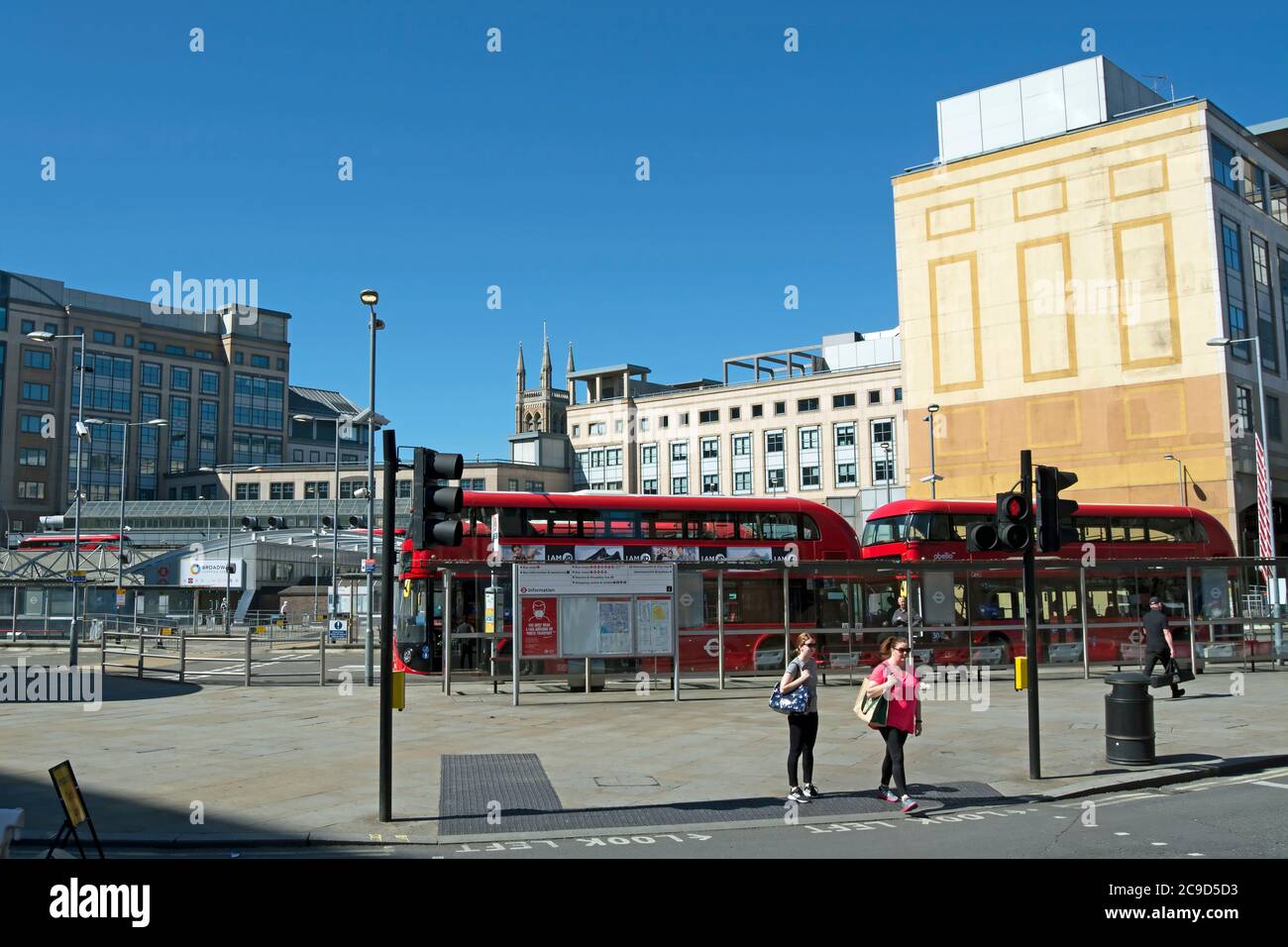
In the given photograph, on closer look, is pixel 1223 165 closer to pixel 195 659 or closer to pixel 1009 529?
pixel 1009 529

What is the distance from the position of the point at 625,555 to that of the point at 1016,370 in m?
35.1

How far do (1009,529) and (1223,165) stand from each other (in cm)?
4736

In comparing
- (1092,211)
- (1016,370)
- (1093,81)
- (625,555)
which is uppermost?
(1093,81)

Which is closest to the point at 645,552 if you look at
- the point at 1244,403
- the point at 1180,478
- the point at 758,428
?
the point at 1180,478

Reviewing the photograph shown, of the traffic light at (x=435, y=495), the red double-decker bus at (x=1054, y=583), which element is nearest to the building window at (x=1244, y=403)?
the red double-decker bus at (x=1054, y=583)

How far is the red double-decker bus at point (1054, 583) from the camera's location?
24.7 meters

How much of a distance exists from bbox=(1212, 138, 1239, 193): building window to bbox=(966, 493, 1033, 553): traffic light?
44913 mm

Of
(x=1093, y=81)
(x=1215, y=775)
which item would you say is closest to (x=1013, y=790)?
(x=1215, y=775)

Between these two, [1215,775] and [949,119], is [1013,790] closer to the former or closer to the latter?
[1215,775]

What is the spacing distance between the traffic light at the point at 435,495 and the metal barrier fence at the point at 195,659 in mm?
12822

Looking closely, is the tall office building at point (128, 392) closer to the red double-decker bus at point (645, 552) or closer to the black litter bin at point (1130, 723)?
the red double-decker bus at point (645, 552)

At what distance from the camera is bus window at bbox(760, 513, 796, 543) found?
85.6 ft
